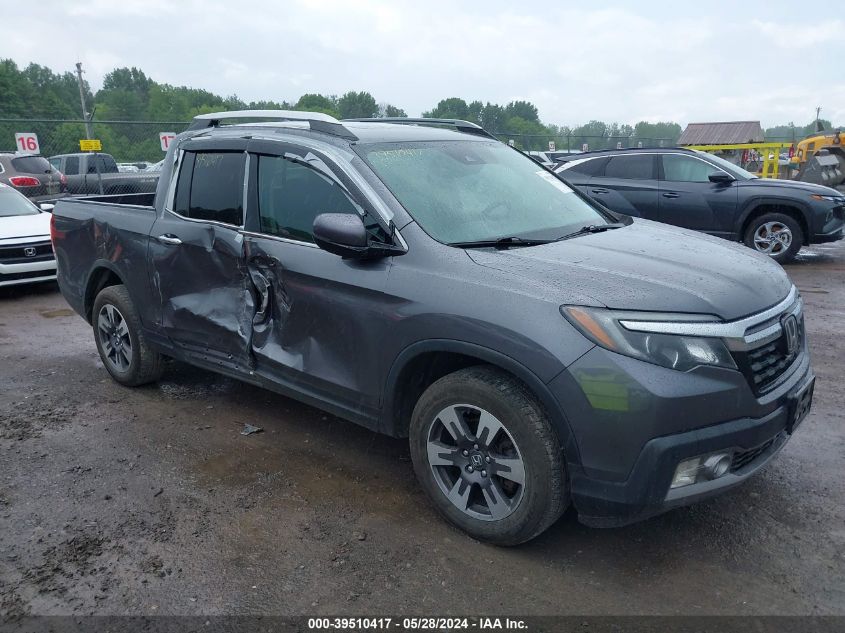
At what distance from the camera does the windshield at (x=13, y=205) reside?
9898mm

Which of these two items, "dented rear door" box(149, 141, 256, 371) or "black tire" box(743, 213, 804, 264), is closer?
"dented rear door" box(149, 141, 256, 371)

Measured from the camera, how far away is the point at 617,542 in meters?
3.23

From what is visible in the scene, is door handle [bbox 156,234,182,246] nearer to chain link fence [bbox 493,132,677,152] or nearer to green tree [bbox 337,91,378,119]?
chain link fence [bbox 493,132,677,152]

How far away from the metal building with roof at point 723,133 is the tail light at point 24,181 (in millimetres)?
19318

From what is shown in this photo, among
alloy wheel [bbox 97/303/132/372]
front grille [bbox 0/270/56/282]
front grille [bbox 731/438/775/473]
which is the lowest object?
front grille [bbox 0/270/56/282]

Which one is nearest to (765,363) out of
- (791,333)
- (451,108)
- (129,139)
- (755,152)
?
(791,333)

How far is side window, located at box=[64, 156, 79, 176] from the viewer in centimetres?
2039

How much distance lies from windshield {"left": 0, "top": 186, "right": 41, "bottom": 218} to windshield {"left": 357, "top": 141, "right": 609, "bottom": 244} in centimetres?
815

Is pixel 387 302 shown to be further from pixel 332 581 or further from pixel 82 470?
pixel 82 470

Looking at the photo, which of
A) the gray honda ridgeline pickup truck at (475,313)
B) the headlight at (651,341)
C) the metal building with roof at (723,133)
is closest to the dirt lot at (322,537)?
the gray honda ridgeline pickup truck at (475,313)

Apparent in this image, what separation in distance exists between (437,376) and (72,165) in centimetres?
2048

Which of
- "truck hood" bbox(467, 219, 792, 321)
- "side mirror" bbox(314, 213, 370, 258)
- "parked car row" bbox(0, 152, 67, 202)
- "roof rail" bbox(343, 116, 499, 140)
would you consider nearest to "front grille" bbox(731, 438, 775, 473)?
"truck hood" bbox(467, 219, 792, 321)

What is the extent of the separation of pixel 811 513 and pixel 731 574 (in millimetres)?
714

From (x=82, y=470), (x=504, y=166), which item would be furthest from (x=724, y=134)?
(x=82, y=470)
